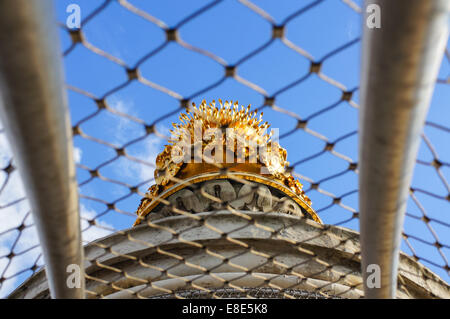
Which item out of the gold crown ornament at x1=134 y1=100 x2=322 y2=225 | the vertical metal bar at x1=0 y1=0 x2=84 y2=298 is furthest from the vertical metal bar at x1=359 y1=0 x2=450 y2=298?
the gold crown ornament at x1=134 y1=100 x2=322 y2=225

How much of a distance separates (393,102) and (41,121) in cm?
117

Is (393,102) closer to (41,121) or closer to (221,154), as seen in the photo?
(41,121)

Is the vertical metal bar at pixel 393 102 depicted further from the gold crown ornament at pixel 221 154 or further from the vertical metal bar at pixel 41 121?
the gold crown ornament at pixel 221 154

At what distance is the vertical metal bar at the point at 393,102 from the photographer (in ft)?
5.30

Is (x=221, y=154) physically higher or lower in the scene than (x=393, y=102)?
higher

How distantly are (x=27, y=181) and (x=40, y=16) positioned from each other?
71 cm

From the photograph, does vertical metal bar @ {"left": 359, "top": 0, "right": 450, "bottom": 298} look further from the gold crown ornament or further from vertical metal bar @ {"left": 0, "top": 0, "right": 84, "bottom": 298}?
the gold crown ornament

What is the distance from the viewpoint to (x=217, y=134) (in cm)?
652

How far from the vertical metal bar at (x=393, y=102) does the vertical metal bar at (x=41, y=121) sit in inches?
39.7

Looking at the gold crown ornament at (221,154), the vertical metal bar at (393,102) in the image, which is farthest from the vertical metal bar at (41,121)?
the gold crown ornament at (221,154)

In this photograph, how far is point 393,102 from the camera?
183cm

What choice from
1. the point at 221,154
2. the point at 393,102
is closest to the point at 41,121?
the point at 393,102
